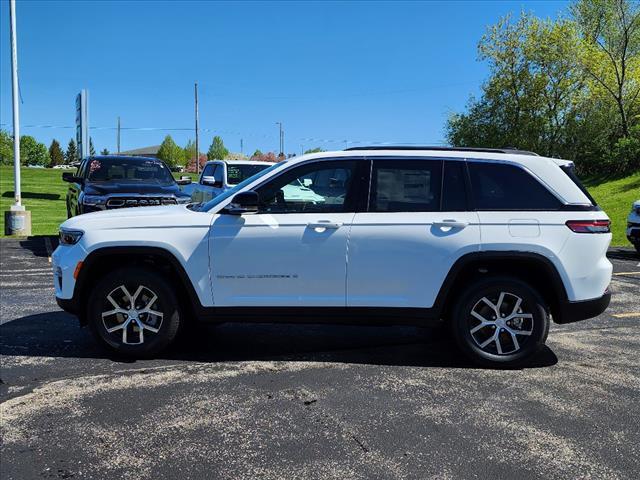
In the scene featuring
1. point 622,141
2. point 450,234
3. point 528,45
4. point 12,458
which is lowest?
point 12,458

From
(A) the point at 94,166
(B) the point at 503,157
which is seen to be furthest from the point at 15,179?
(B) the point at 503,157

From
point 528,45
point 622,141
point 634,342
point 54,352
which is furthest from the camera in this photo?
point 528,45

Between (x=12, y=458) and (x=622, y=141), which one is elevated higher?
(x=622, y=141)

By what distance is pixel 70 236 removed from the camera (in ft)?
16.0

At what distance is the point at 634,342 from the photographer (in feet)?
18.9

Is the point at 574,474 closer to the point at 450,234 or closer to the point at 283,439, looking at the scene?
the point at 283,439

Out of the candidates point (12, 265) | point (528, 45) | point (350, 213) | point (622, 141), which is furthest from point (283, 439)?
point (528, 45)

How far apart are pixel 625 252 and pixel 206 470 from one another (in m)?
13.4

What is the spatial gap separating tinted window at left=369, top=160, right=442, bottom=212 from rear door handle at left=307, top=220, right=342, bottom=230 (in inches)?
13.2

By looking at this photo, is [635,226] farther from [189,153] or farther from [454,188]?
[189,153]

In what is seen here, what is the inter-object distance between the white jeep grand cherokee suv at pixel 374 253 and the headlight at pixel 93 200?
5.61m

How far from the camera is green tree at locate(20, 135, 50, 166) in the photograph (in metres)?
122

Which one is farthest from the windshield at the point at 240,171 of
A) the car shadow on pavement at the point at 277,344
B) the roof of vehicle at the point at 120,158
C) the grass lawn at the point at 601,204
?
the car shadow on pavement at the point at 277,344

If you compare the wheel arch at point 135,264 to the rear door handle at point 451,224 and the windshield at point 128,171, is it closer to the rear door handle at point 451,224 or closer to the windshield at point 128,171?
the rear door handle at point 451,224
